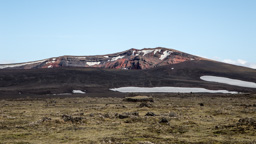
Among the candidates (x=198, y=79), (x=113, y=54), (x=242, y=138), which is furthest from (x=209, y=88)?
(x=113, y=54)

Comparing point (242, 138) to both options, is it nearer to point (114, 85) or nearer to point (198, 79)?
point (114, 85)

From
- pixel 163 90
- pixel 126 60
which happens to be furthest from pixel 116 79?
pixel 126 60

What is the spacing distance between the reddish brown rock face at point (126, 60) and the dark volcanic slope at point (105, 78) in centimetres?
2780

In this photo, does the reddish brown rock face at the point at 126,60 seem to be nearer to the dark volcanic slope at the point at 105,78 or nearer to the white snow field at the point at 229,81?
the dark volcanic slope at the point at 105,78

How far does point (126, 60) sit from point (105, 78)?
183 feet

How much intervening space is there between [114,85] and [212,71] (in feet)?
123

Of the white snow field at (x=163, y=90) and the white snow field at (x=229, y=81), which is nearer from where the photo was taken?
the white snow field at (x=163, y=90)

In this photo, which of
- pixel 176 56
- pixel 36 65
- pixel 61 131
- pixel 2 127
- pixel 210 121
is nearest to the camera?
pixel 61 131

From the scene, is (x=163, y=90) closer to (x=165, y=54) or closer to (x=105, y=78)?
(x=105, y=78)

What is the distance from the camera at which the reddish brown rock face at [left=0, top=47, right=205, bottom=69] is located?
136 m

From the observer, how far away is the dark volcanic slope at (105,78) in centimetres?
7738

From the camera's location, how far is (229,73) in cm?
10106

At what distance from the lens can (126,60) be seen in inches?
5699

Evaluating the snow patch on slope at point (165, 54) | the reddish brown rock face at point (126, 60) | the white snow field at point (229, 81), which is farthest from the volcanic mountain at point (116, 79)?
the snow patch on slope at point (165, 54)
